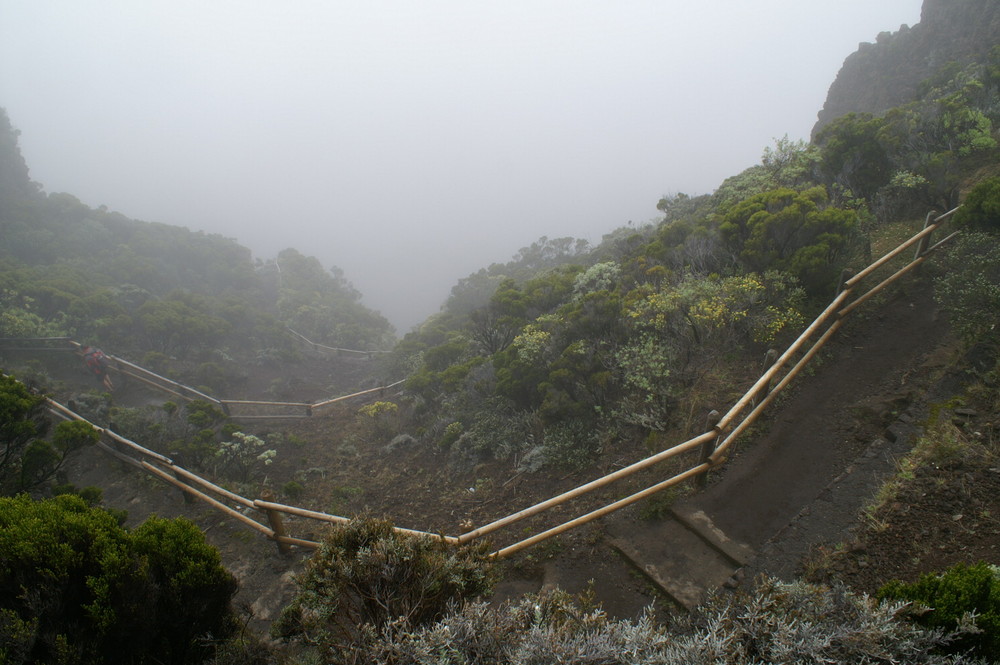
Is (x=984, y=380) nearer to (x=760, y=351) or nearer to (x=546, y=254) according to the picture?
(x=760, y=351)

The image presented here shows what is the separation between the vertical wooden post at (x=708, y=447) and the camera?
4.33 metres

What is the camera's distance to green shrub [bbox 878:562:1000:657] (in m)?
1.87

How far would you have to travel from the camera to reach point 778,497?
441 cm

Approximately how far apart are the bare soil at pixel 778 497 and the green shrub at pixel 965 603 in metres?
1.12

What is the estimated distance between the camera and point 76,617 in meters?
2.67

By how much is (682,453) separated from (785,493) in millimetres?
1114

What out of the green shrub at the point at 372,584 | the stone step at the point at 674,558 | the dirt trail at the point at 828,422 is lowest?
the stone step at the point at 674,558

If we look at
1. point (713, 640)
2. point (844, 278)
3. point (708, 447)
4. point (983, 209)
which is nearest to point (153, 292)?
point (708, 447)

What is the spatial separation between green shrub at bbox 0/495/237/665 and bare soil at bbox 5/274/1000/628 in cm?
48

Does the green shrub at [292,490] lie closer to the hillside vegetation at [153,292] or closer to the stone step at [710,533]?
the stone step at [710,533]

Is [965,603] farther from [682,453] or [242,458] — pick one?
[242,458]

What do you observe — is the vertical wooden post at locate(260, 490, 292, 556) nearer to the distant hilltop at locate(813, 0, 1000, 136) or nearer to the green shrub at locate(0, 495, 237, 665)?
the green shrub at locate(0, 495, 237, 665)

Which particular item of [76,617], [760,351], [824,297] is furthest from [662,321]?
[76,617]

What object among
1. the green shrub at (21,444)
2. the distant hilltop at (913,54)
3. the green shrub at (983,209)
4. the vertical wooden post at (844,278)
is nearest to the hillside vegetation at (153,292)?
the green shrub at (21,444)
